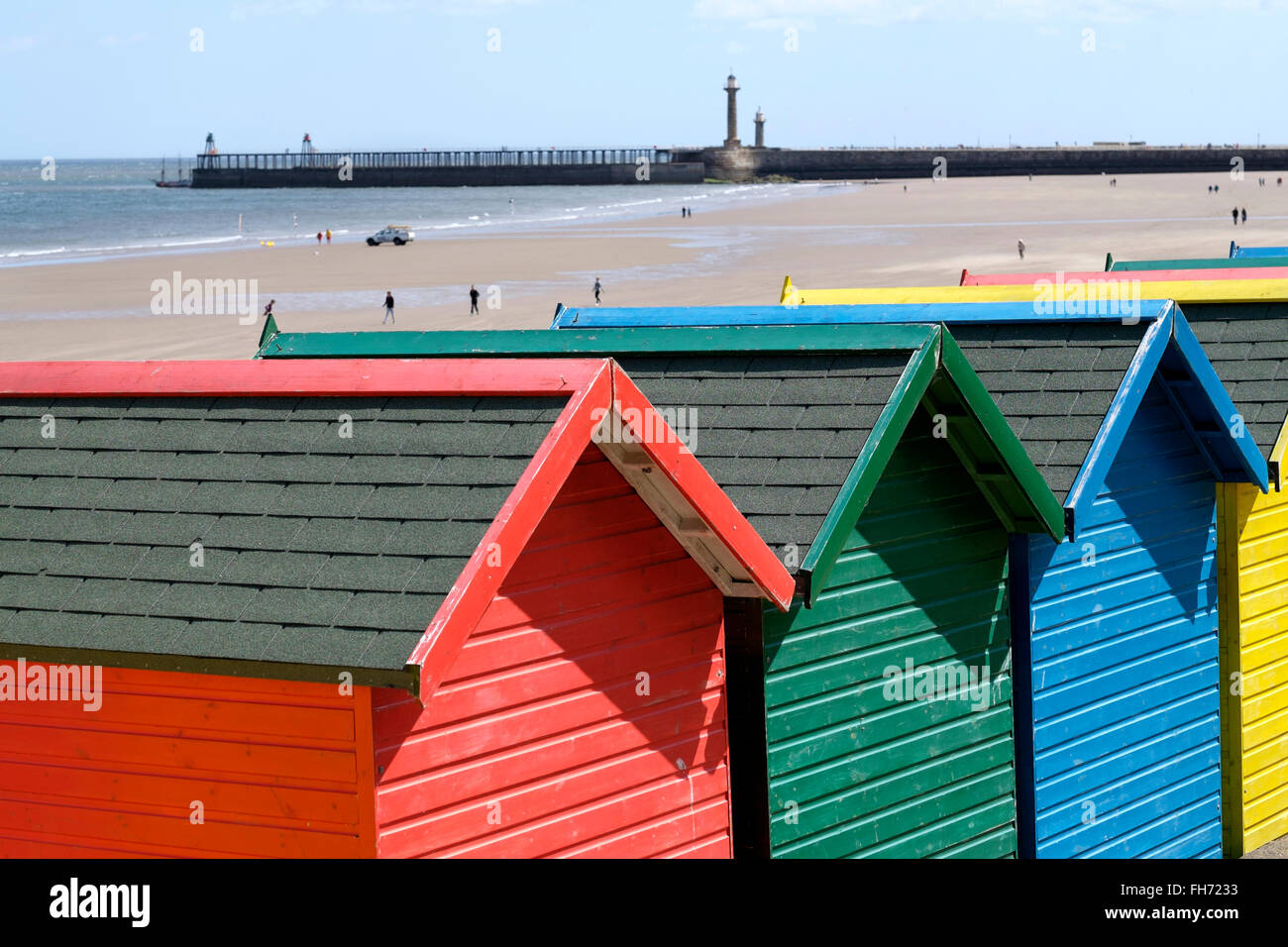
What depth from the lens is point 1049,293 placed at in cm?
1030

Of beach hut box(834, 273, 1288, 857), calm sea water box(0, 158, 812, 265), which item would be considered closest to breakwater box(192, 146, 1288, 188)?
calm sea water box(0, 158, 812, 265)

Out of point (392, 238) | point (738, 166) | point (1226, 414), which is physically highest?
point (738, 166)

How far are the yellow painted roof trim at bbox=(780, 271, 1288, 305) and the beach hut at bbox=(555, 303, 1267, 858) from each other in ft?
3.32

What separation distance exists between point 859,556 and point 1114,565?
6.86ft

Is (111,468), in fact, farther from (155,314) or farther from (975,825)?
(155,314)

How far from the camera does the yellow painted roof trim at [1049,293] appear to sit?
9500mm

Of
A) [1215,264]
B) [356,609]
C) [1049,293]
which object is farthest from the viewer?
[1215,264]

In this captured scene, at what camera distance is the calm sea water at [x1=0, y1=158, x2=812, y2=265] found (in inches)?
3627

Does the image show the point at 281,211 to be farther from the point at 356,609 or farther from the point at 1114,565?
the point at 356,609

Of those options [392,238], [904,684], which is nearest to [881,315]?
[904,684]

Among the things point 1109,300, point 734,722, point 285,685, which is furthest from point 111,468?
point 1109,300

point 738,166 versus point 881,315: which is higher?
point 738,166

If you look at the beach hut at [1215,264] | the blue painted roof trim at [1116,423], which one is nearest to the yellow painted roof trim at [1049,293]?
the blue painted roof trim at [1116,423]
